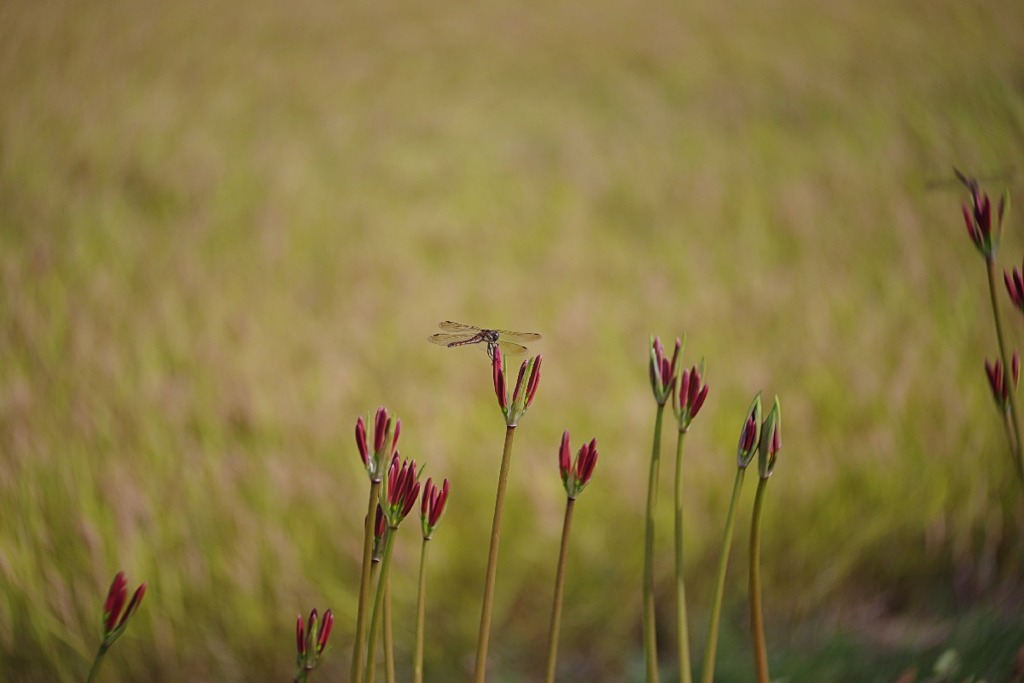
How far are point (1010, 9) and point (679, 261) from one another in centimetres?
56

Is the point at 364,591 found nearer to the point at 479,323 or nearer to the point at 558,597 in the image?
the point at 558,597

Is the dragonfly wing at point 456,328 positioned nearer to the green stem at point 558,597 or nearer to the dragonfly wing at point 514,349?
the dragonfly wing at point 514,349

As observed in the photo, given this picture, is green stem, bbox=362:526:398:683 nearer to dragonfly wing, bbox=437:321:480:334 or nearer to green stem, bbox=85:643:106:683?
green stem, bbox=85:643:106:683

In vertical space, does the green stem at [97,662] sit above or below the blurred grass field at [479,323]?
below

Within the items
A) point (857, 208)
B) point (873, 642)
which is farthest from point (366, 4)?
point (873, 642)

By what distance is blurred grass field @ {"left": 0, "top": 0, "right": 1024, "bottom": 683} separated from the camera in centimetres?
53

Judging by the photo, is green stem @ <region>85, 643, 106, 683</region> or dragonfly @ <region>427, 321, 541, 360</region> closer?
green stem @ <region>85, 643, 106, 683</region>

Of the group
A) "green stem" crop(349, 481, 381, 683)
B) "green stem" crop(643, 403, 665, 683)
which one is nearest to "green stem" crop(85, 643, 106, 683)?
"green stem" crop(349, 481, 381, 683)

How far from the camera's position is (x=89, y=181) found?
0.75 metres

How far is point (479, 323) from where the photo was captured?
29.8 inches

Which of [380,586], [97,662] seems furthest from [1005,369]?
[97,662]

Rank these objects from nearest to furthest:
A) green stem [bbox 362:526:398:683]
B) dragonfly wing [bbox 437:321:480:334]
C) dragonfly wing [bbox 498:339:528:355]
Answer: green stem [bbox 362:526:398:683], dragonfly wing [bbox 498:339:528:355], dragonfly wing [bbox 437:321:480:334]

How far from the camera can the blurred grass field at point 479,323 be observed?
0.53 metres

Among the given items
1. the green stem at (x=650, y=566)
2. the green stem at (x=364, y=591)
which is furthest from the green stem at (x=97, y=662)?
the green stem at (x=650, y=566)
